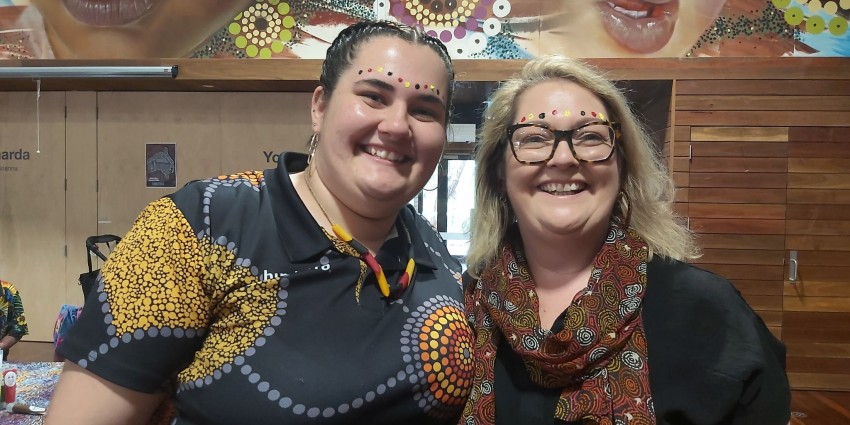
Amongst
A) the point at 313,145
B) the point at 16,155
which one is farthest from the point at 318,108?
the point at 16,155

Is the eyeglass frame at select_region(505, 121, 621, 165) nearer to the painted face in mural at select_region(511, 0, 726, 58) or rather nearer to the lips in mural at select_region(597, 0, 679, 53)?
the painted face in mural at select_region(511, 0, 726, 58)

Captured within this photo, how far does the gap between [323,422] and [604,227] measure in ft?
2.78

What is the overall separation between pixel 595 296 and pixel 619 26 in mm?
3328

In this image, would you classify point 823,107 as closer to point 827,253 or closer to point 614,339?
point 827,253

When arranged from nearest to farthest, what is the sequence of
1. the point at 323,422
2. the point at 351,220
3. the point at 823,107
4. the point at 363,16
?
the point at 323,422, the point at 351,220, the point at 823,107, the point at 363,16

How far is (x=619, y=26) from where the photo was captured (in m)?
3.99

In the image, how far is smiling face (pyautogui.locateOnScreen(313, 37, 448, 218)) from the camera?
1258 mm

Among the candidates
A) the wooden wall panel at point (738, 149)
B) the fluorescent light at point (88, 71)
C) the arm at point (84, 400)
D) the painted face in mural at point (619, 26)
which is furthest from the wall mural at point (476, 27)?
the arm at point (84, 400)

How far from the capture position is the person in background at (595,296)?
1158mm

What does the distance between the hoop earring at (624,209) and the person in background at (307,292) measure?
502 mm

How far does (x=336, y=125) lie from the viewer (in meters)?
1.27

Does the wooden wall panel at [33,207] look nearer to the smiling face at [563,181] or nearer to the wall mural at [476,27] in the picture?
the wall mural at [476,27]

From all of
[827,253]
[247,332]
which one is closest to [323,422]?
[247,332]

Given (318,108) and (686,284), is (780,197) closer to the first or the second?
(686,284)
